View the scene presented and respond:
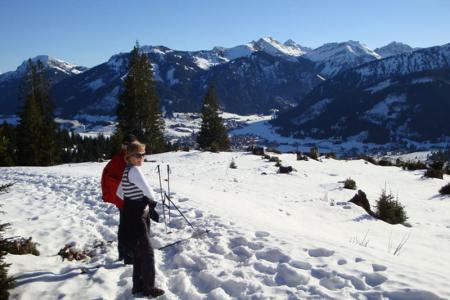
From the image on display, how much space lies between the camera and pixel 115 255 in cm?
875

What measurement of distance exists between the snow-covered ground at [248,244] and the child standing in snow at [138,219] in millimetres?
354

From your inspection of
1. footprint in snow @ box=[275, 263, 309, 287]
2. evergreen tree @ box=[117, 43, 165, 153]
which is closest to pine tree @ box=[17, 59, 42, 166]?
evergreen tree @ box=[117, 43, 165, 153]

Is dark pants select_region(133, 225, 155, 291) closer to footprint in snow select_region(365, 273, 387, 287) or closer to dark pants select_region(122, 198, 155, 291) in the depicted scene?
dark pants select_region(122, 198, 155, 291)

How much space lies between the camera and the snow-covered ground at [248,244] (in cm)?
673

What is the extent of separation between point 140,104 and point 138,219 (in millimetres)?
46497

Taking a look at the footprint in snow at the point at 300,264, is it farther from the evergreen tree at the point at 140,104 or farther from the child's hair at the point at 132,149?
the evergreen tree at the point at 140,104

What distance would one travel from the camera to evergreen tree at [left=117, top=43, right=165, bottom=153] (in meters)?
51.4

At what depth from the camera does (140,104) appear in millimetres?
51844

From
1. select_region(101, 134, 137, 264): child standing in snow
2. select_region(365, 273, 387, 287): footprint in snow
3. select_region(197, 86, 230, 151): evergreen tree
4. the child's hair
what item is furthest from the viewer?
select_region(197, 86, 230, 151): evergreen tree

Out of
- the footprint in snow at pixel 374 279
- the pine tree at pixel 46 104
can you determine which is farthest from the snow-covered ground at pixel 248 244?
the pine tree at pixel 46 104

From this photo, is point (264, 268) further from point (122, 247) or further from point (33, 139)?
point (33, 139)

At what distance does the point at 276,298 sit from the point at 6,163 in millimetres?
43223

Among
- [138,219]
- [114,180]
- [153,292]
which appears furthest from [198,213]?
[153,292]

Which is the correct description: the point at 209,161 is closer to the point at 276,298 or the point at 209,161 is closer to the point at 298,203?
the point at 298,203
